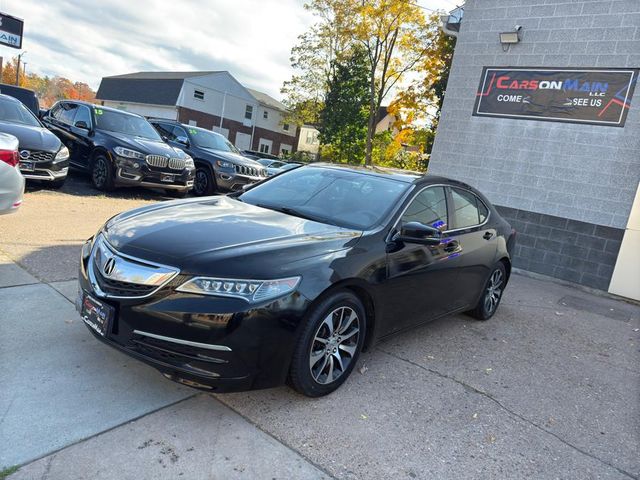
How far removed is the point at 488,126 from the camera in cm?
932

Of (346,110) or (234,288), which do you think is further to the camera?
(346,110)

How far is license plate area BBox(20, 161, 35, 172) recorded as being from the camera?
24.7 feet

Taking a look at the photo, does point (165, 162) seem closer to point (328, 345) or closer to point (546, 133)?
point (546, 133)

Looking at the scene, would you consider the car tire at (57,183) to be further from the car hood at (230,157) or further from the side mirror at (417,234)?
the side mirror at (417,234)

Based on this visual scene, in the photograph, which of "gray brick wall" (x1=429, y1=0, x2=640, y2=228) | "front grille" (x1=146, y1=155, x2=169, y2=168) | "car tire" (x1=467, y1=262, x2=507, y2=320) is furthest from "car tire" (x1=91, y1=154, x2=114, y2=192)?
"car tire" (x1=467, y1=262, x2=507, y2=320)

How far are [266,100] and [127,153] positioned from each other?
41.1 meters

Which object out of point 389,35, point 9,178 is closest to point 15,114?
point 9,178

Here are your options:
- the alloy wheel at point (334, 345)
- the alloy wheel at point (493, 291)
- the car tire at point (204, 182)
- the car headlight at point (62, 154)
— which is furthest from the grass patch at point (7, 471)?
the car tire at point (204, 182)

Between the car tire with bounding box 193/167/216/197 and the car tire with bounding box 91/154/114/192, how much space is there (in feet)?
6.85

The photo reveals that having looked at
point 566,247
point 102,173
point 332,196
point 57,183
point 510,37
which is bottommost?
point 57,183

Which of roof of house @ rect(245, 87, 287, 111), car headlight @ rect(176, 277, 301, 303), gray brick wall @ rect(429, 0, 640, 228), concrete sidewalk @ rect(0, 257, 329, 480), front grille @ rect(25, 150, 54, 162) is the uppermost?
roof of house @ rect(245, 87, 287, 111)

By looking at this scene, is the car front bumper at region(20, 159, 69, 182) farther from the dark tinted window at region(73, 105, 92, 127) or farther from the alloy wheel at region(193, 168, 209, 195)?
the alloy wheel at region(193, 168, 209, 195)

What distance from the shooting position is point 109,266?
2816 millimetres

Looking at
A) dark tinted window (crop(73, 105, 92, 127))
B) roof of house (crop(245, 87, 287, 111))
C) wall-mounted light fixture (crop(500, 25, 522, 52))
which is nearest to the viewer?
wall-mounted light fixture (crop(500, 25, 522, 52))
